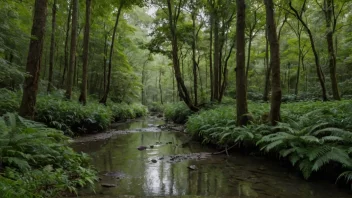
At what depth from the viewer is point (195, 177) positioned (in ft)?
18.5

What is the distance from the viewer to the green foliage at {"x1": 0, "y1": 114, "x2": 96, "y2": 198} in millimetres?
3362

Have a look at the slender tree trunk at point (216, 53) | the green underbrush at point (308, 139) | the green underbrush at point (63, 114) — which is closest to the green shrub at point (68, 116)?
the green underbrush at point (63, 114)

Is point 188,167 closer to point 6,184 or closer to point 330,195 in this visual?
point 330,195

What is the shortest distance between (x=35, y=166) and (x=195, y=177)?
337 centimetres

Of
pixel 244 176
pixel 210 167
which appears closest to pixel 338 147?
pixel 244 176

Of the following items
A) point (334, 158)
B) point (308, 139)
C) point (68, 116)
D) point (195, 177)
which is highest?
point (68, 116)

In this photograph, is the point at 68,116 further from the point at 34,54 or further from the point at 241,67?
the point at 241,67

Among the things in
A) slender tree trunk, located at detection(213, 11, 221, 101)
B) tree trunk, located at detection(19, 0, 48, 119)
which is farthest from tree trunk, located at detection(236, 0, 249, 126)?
slender tree trunk, located at detection(213, 11, 221, 101)

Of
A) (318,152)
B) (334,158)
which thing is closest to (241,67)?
Answer: (318,152)

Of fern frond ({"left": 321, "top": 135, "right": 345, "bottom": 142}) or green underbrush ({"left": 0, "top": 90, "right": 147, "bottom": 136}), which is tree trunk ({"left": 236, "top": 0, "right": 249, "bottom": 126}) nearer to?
fern frond ({"left": 321, "top": 135, "right": 345, "bottom": 142})

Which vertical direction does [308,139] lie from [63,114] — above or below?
below

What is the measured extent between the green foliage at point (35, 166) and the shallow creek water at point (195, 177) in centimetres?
53

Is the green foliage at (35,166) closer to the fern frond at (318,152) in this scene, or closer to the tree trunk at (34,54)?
the tree trunk at (34,54)

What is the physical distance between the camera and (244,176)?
223 inches
